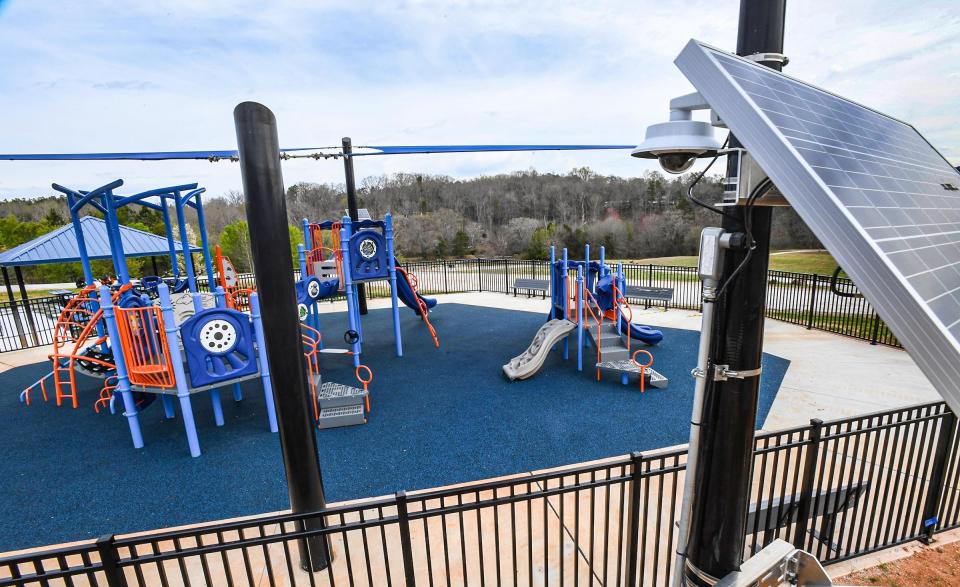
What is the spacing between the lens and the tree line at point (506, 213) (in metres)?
43.8

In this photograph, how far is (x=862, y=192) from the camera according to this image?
5.15 feet

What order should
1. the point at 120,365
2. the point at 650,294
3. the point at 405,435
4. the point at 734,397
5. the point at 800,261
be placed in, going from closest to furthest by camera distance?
the point at 734,397 → the point at 120,365 → the point at 405,435 → the point at 650,294 → the point at 800,261

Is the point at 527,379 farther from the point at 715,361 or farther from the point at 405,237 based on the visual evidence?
the point at 405,237

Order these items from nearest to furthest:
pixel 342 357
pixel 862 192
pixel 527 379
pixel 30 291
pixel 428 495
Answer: pixel 862 192 < pixel 428 495 < pixel 527 379 < pixel 342 357 < pixel 30 291

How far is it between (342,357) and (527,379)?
4.84 meters

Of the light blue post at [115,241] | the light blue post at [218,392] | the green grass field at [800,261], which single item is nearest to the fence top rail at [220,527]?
the light blue post at [218,392]

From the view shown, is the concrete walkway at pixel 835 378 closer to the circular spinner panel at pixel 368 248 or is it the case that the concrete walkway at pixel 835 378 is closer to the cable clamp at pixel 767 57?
the cable clamp at pixel 767 57

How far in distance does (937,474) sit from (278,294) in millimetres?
6050

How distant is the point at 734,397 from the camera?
2020 mm

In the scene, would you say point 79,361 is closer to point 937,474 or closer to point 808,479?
point 808,479

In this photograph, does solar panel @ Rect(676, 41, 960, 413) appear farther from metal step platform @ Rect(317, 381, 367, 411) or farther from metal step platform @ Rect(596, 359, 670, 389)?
metal step platform @ Rect(317, 381, 367, 411)

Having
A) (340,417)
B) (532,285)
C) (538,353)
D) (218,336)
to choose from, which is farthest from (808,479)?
(532,285)

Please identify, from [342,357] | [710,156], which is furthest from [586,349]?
[710,156]

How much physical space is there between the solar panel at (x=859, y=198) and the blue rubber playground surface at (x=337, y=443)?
175 inches
